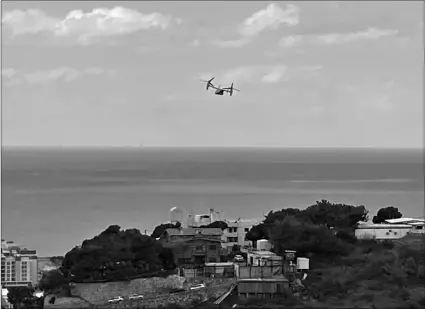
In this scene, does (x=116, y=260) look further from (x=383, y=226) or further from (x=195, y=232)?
(x=383, y=226)

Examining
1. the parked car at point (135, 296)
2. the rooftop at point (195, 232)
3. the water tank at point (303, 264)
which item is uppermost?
the rooftop at point (195, 232)

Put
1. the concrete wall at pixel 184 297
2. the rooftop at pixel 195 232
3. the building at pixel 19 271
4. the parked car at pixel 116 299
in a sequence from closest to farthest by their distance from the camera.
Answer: the concrete wall at pixel 184 297 → the parked car at pixel 116 299 → the building at pixel 19 271 → the rooftop at pixel 195 232

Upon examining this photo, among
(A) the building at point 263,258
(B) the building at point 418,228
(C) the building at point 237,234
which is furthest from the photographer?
(C) the building at point 237,234

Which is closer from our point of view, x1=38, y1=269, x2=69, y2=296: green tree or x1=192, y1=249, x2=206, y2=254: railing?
x1=38, y1=269, x2=69, y2=296: green tree

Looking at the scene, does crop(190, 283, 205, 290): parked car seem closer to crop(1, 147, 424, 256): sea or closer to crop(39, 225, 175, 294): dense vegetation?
crop(39, 225, 175, 294): dense vegetation

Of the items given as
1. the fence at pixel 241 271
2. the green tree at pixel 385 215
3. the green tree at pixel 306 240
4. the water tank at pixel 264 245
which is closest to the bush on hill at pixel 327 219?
the water tank at pixel 264 245

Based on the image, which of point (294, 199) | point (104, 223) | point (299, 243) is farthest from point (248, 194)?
point (299, 243)

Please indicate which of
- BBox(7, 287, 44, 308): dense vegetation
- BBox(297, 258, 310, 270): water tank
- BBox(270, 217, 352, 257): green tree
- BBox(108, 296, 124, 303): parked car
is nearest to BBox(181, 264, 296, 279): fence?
BBox(297, 258, 310, 270): water tank

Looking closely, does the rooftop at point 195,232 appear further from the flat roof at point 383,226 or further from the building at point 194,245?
the flat roof at point 383,226

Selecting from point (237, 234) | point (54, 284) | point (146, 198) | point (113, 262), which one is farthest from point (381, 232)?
point (146, 198)
